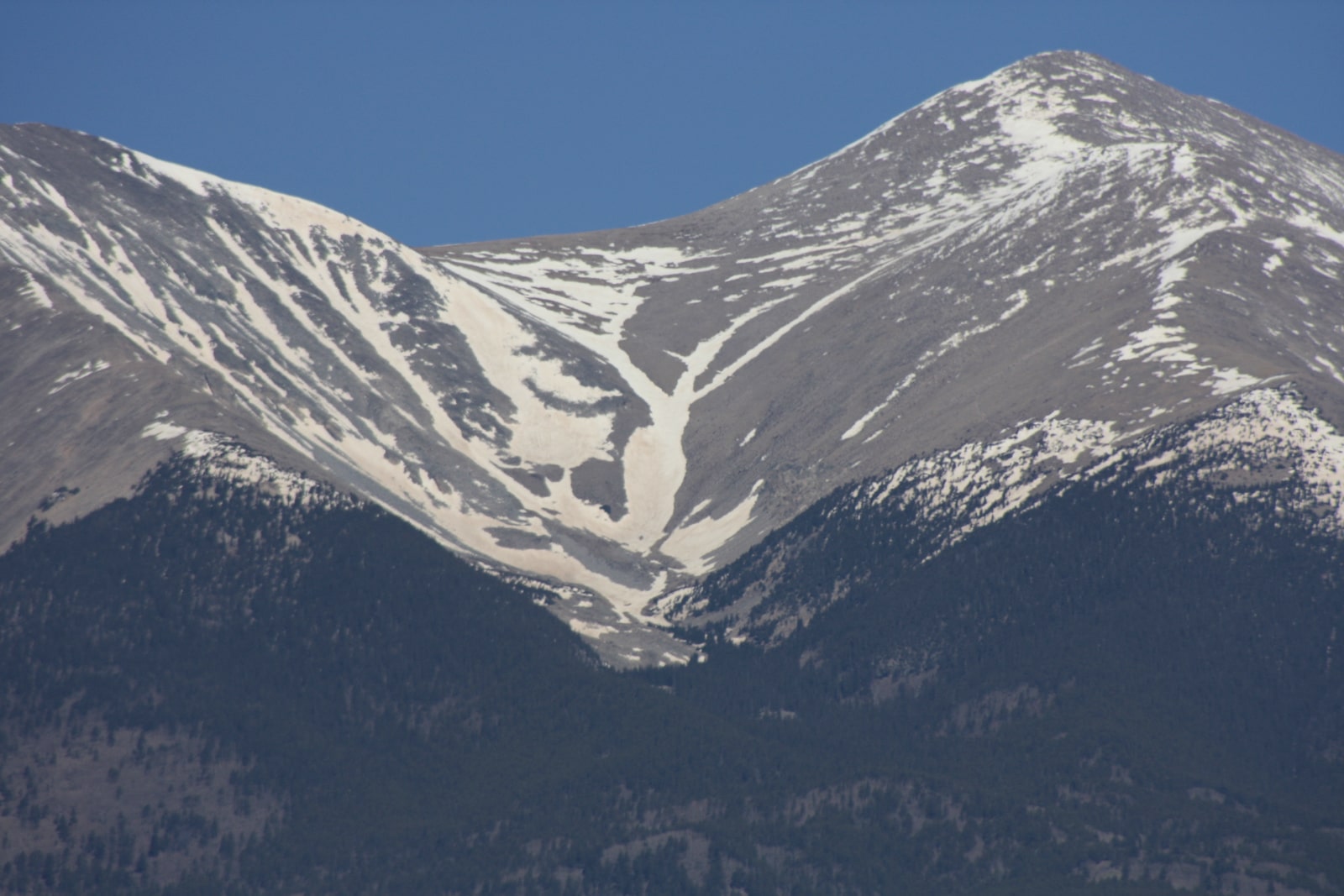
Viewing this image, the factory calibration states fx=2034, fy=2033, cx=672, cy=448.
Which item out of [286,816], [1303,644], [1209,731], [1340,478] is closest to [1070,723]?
[1209,731]

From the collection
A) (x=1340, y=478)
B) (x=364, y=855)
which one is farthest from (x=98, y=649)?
(x=1340, y=478)

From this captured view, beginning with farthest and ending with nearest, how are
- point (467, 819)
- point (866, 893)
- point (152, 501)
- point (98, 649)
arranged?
point (152, 501) < point (98, 649) < point (467, 819) < point (866, 893)

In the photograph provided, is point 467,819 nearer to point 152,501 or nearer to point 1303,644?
point 152,501

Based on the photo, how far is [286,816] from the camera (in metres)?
171

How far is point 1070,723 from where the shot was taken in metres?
174

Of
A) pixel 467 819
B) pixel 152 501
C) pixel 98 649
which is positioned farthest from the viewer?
pixel 152 501

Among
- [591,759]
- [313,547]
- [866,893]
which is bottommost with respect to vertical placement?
[866,893]

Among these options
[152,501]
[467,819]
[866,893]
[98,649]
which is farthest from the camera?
[152,501]

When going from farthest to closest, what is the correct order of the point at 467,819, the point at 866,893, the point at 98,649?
the point at 98,649
the point at 467,819
the point at 866,893

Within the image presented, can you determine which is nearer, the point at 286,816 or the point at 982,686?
the point at 286,816

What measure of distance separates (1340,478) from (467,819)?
8627 centimetres

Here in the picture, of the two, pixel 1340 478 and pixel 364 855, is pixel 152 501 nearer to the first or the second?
pixel 364 855

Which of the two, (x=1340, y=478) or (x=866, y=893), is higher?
(x=1340, y=478)

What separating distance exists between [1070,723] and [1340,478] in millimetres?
38036
